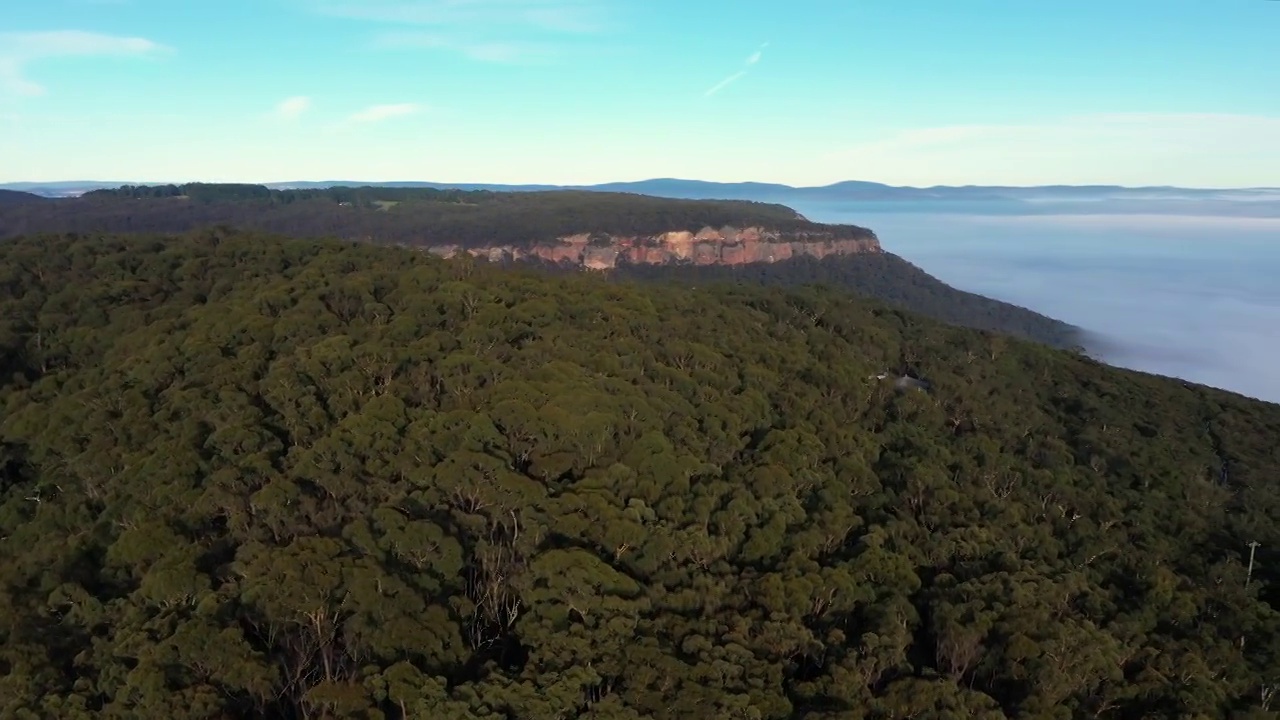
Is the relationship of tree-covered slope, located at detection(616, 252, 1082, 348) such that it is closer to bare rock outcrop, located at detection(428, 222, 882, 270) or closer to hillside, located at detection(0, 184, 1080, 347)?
hillside, located at detection(0, 184, 1080, 347)

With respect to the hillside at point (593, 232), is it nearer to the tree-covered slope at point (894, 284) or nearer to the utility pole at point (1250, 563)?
the tree-covered slope at point (894, 284)

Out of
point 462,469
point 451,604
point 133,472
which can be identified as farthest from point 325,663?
point 133,472

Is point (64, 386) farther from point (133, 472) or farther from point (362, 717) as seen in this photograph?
point (362, 717)

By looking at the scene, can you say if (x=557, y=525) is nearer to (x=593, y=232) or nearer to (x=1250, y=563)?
(x=1250, y=563)

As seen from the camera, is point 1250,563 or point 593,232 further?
point 593,232

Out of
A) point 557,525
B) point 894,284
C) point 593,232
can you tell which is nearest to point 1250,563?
point 557,525

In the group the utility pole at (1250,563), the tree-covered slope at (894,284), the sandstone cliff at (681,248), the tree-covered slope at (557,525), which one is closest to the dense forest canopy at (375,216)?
the sandstone cliff at (681,248)
